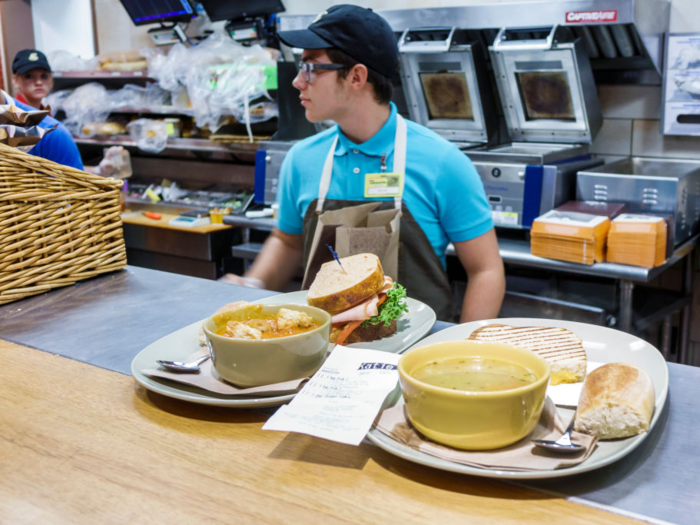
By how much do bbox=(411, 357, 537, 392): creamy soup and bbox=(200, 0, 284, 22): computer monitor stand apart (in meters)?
4.08

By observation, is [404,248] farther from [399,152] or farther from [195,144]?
[195,144]

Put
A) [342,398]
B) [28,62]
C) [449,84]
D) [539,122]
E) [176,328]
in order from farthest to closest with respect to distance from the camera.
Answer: [28,62] < [449,84] < [539,122] < [176,328] < [342,398]

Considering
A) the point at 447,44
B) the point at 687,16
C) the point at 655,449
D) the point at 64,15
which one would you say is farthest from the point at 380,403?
the point at 64,15

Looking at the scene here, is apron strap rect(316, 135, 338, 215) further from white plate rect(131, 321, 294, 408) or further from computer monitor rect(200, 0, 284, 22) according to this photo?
computer monitor rect(200, 0, 284, 22)

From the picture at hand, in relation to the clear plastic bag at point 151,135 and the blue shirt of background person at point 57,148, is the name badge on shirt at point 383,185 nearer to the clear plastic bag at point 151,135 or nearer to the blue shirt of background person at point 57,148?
the blue shirt of background person at point 57,148

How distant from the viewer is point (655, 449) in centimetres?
83

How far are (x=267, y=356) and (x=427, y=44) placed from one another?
2.76 meters

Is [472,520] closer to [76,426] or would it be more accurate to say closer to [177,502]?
[177,502]

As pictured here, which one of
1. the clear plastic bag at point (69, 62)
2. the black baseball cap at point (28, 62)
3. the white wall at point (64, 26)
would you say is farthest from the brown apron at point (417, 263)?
the white wall at point (64, 26)

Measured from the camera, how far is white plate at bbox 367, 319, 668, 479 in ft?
2.43

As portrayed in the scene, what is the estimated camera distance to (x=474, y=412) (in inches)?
29.6

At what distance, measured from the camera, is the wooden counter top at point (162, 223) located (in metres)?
4.26

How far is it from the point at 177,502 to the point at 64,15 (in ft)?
20.9

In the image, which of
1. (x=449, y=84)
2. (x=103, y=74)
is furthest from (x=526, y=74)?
(x=103, y=74)
